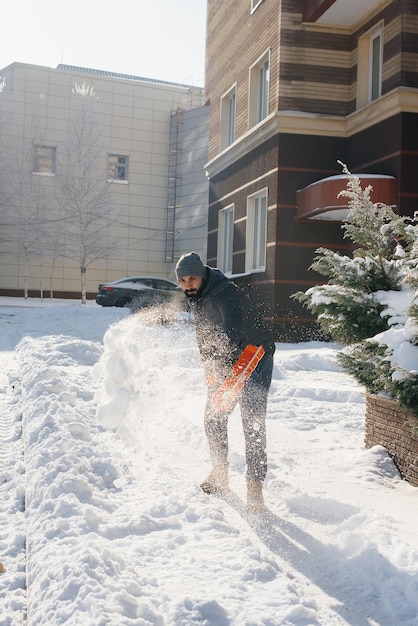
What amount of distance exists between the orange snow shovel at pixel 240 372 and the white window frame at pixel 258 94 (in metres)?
14.3

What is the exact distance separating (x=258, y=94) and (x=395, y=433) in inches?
567

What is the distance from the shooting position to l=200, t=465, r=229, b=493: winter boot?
15.8 feet

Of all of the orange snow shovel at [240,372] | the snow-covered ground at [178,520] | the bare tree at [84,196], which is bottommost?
the snow-covered ground at [178,520]

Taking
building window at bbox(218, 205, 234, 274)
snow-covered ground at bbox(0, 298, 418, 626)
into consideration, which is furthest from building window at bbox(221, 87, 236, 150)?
snow-covered ground at bbox(0, 298, 418, 626)

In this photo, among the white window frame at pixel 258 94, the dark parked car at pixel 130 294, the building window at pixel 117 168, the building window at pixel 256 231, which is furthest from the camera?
the building window at pixel 117 168

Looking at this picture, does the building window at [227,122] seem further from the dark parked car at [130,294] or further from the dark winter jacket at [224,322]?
the dark winter jacket at [224,322]

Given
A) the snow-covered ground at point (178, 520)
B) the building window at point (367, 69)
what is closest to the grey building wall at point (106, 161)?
the building window at point (367, 69)

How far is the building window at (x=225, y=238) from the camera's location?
2022cm

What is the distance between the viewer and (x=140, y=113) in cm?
3866

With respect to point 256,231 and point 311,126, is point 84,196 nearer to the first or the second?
point 256,231

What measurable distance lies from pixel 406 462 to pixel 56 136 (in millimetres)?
35239

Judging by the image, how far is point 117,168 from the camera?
Result: 3856 centimetres

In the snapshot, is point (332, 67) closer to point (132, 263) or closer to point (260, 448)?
point (260, 448)

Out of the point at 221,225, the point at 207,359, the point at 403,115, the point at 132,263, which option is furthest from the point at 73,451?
the point at 132,263
